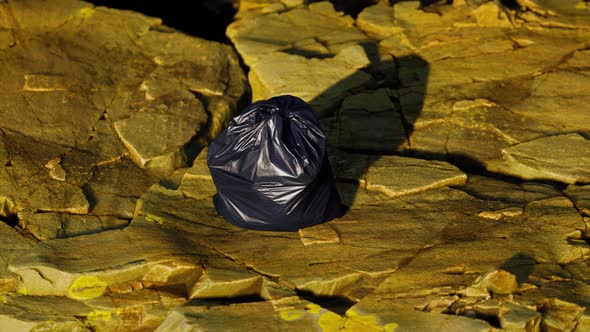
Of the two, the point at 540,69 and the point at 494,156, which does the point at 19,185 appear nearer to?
the point at 494,156

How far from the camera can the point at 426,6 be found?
7789mm

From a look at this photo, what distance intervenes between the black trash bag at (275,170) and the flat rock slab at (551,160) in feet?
4.25

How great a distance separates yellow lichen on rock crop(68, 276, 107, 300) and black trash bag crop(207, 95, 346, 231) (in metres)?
0.87

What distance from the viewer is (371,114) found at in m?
5.97

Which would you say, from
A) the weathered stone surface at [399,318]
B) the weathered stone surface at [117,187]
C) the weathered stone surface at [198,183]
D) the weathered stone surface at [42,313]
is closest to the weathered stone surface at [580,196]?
the weathered stone surface at [399,318]

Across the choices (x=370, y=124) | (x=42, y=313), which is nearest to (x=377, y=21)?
(x=370, y=124)

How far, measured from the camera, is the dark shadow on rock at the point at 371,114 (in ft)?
17.5

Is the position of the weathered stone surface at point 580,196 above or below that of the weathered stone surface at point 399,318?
above

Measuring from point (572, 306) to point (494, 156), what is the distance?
1.77 meters

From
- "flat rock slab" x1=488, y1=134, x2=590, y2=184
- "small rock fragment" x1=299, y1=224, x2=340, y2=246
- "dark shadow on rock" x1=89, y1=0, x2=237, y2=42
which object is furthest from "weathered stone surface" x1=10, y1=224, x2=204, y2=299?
"dark shadow on rock" x1=89, y1=0, x2=237, y2=42

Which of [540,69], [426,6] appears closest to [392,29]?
[426,6]

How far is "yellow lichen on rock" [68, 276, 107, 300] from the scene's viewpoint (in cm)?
425

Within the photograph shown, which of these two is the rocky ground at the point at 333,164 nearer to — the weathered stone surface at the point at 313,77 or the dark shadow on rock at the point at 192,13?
the weathered stone surface at the point at 313,77

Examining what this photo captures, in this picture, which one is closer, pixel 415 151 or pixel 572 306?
pixel 572 306
